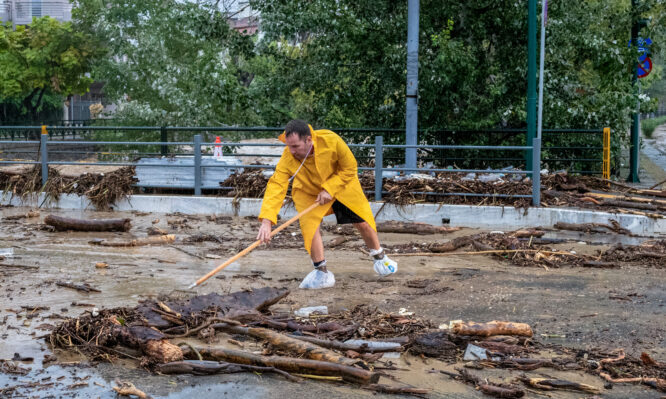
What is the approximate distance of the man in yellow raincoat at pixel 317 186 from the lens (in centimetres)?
736

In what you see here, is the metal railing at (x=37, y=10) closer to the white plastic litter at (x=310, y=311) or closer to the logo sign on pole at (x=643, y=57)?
the logo sign on pole at (x=643, y=57)

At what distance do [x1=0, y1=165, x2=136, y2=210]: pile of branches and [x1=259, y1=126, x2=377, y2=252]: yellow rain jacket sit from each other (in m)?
7.35

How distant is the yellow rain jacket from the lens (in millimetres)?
7504

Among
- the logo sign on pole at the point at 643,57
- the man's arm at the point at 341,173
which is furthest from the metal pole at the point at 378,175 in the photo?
the logo sign on pole at the point at 643,57

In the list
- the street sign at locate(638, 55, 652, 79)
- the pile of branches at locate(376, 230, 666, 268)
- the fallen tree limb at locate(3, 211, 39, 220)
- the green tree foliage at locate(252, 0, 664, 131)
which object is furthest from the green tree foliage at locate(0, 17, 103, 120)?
the pile of branches at locate(376, 230, 666, 268)

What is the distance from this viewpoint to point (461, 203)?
1300 cm

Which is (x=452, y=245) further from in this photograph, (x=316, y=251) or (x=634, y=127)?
(x=634, y=127)

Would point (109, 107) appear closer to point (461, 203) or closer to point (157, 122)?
A: point (157, 122)

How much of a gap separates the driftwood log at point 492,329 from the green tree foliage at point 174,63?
13.1 meters

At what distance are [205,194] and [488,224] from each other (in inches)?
218

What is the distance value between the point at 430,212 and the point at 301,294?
18.1 feet

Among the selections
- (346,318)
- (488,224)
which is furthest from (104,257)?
(488,224)

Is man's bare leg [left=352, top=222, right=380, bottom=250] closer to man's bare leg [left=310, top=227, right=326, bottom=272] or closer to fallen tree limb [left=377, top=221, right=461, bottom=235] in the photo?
man's bare leg [left=310, top=227, right=326, bottom=272]

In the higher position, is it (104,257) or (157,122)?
(157,122)
